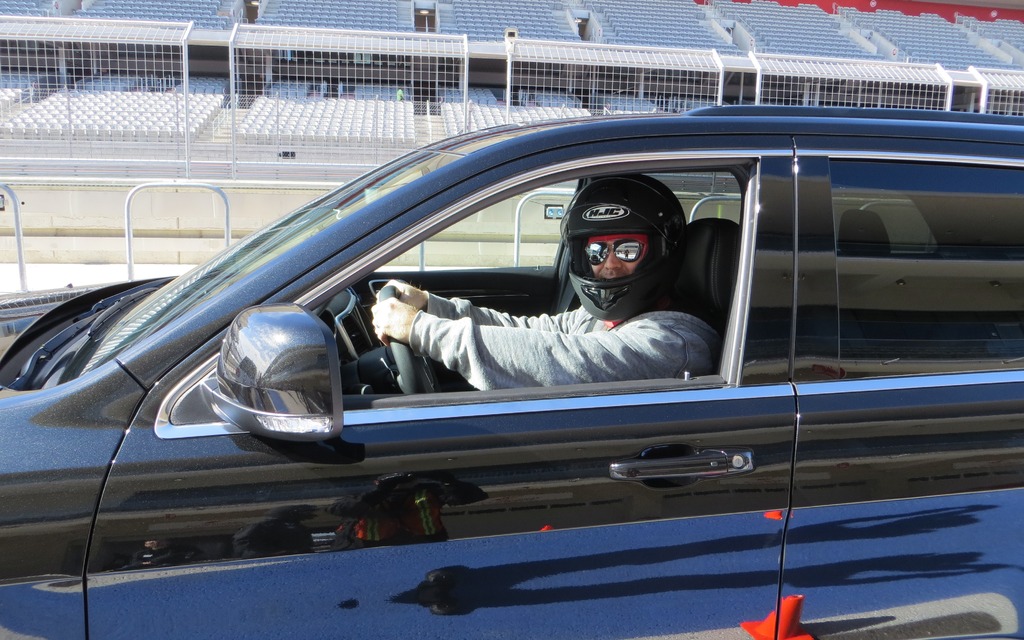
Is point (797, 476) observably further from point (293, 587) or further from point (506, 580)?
point (293, 587)

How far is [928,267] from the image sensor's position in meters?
2.03

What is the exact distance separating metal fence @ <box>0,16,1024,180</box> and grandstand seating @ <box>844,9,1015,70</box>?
61.5ft

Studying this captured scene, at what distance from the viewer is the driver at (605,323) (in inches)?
79.9

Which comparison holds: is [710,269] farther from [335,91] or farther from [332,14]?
[332,14]

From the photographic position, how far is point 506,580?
1.60 meters

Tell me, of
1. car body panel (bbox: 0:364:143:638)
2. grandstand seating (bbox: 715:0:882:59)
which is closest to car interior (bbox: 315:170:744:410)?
car body panel (bbox: 0:364:143:638)

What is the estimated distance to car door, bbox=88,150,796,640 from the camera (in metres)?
1.54

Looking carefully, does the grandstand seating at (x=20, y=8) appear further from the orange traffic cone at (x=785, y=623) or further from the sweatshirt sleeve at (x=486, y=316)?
the orange traffic cone at (x=785, y=623)

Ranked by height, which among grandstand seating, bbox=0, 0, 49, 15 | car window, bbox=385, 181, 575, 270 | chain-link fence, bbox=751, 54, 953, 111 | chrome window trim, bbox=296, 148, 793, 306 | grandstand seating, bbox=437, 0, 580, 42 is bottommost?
car window, bbox=385, 181, 575, 270

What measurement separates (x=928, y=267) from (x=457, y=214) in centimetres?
114

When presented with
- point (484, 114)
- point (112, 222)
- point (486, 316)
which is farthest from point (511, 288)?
point (112, 222)

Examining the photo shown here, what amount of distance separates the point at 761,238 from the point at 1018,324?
2.41 ft

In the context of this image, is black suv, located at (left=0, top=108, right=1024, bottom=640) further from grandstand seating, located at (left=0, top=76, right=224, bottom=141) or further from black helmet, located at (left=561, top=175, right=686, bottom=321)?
grandstand seating, located at (left=0, top=76, right=224, bottom=141)

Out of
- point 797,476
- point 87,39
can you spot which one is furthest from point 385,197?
point 87,39
